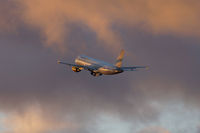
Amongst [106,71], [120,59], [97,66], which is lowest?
[106,71]

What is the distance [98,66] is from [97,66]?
0.96 m

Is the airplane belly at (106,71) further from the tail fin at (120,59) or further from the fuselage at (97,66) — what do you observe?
the tail fin at (120,59)

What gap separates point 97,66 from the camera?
146m

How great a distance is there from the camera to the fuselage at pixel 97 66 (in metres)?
136

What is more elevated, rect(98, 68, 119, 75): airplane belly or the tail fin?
the tail fin

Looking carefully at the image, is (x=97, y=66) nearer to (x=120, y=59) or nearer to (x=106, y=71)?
(x=106, y=71)

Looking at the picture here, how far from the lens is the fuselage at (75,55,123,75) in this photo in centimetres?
13650

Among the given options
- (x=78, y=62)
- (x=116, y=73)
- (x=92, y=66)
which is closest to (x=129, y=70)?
(x=116, y=73)

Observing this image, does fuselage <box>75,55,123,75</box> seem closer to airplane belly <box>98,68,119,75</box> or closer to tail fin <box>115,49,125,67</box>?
airplane belly <box>98,68,119,75</box>

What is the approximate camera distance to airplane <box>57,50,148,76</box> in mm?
136825

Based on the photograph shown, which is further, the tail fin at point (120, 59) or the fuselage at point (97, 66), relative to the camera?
the tail fin at point (120, 59)

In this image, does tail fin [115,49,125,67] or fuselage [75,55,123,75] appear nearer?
fuselage [75,55,123,75]

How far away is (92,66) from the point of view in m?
150

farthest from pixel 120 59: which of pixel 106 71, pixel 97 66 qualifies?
pixel 97 66
